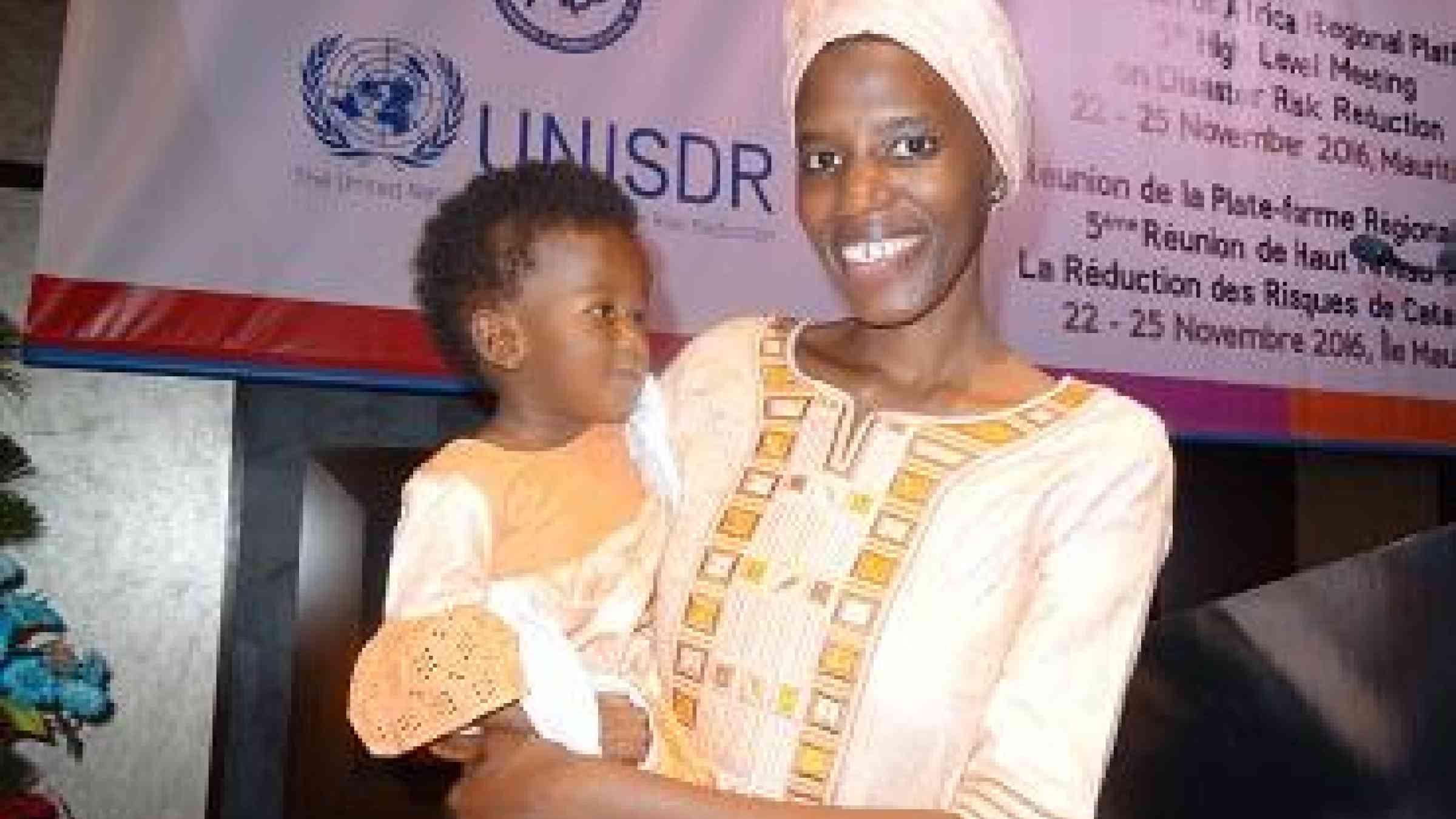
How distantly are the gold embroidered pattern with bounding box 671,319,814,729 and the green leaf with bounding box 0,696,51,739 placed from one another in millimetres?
1473

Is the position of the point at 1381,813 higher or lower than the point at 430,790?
higher

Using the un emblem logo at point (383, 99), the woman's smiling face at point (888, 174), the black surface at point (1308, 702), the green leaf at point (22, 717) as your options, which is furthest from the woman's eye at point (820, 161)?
the un emblem logo at point (383, 99)

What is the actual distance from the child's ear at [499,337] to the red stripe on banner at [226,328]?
1.55m

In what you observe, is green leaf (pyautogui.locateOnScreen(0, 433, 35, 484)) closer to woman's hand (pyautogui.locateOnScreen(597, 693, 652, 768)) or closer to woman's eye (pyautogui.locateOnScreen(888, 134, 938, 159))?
woman's hand (pyautogui.locateOnScreen(597, 693, 652, 768))

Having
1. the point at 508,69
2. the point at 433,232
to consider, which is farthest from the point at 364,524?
the point at 433,232

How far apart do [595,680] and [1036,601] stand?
37cm

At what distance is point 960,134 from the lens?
1.30m

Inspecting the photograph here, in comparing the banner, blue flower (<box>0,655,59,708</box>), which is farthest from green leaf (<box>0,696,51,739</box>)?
the banner

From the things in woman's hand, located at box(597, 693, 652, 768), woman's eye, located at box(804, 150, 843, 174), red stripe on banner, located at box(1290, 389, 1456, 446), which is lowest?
woman's hand, located at box(597, 693, 652, 768)

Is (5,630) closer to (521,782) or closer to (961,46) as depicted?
(521,782)

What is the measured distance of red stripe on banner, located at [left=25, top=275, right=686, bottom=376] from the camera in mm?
2760

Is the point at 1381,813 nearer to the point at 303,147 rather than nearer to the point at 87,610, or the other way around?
the point at 303,147

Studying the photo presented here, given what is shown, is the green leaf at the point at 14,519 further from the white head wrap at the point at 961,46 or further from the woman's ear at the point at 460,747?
the white head wrap at the point at 961,46

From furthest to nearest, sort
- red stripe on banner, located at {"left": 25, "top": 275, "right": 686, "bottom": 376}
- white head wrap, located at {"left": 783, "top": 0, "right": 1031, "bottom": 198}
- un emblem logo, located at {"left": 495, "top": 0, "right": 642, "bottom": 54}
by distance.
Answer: un emblem logo, located at {"left": 495, "top": 0, "right": 642, "bottom": 54} < red stripe on banner, located at {"left": 25, "top": 275, "right": 686, "bottom": 376} < white head wrap, located at {"left": 783, "top": 0, "right": 1031, "bottom": 198}
